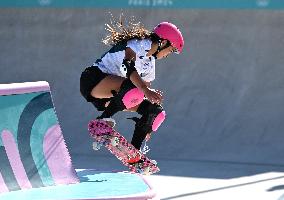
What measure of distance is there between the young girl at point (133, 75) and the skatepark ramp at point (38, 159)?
55cm

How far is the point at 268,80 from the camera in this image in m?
11.0

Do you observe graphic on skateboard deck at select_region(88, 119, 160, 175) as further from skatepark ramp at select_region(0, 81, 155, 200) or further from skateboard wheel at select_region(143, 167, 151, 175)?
skatepark ramp at select_region(0, 81, 155, 200)

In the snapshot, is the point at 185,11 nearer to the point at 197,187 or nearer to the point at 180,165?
the point at 180,165

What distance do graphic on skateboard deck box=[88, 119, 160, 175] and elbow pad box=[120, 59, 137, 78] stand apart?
0.50 m

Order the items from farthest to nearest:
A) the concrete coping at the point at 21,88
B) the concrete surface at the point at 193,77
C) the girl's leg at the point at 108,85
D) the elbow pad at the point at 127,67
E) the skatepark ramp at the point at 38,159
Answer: the concrete surface at the point at 193,77 → the girl's leg at the point at 108,85 → the elbow pad at the point at 127,67 → the concrete coping at the point at 21,88 → the skatepark ramp at the point at 38,159

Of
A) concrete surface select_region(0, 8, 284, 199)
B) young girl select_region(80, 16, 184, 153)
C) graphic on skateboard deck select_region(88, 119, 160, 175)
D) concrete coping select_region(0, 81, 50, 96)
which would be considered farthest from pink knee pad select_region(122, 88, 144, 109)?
concrete surface select_region(0, 8, 284, 199)

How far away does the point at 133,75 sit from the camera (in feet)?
21.6

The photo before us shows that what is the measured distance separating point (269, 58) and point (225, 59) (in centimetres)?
68

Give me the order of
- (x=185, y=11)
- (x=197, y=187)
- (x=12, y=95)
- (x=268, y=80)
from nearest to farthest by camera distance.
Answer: (x=12, y=95)
(x=197, y=187)
(x=268, y=80)
(x=185, y=11)

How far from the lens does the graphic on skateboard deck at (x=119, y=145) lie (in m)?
6.73

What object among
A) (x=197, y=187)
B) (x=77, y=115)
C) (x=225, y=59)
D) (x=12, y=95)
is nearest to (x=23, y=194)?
(x=12, y=95)

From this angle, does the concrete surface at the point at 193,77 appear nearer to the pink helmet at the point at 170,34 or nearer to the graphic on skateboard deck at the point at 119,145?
the graphic on skateboard deck at the point at 119,145

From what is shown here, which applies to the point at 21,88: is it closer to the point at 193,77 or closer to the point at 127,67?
the point at 127,67

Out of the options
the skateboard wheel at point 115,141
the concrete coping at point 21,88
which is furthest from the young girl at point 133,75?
the concrete coping at point 21,88
